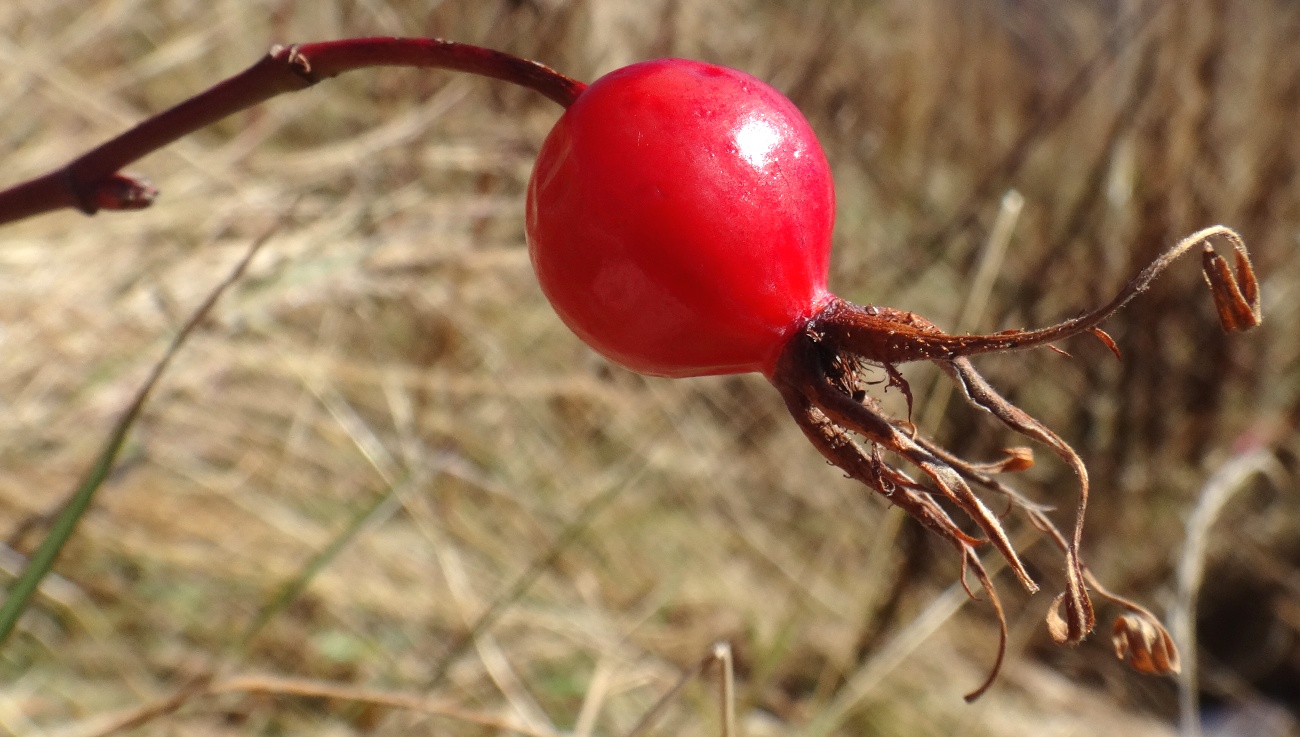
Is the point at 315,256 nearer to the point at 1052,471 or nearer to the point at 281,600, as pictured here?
the point at 281,600

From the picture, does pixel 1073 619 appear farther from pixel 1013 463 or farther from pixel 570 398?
pixel 570 398

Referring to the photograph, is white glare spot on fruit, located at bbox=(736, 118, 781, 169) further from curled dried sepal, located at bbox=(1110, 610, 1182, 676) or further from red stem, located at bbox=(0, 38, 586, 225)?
curled dried sepal, located at bbox=(1110, 610, 1182, 676)

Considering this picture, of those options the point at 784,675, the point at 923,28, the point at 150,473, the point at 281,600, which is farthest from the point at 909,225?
the point at 281,600

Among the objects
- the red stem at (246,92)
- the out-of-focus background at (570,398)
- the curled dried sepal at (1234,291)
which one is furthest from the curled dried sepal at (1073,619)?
the out-of-focus background at (570,398)

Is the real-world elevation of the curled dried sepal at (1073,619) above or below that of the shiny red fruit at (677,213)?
below

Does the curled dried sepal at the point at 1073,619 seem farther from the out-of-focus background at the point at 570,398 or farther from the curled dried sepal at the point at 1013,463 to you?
the out-of-focus background at the point at 570,398
